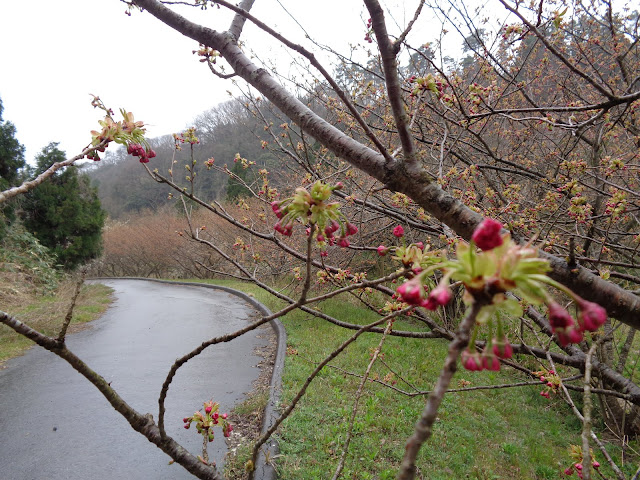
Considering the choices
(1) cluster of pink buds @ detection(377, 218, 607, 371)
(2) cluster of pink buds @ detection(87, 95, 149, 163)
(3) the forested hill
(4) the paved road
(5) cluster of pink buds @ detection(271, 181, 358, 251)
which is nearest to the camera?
(1) cluster of pink buds @ detection(377, 218, 607, 371)

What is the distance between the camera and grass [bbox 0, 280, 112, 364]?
852 centimetres

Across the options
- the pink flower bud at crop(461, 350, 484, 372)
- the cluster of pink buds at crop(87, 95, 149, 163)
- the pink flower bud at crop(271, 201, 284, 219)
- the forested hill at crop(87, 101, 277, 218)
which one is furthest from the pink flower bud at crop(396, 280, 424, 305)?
the forested hill at crop(87, 101, 277, 218)

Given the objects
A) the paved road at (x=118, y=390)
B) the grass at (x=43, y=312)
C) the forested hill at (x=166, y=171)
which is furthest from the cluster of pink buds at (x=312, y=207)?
the forested hill at (x=166, y=171)

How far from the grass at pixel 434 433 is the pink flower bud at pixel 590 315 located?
2574 mm

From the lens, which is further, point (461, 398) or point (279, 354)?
point (279, 354)

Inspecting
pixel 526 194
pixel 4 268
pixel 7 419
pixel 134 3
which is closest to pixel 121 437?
pixel 7 419

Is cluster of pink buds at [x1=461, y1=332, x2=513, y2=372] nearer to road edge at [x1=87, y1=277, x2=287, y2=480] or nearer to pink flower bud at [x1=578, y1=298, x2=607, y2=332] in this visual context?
pink flower bud at [x1=578, y1=298, x2=607, y2=332]

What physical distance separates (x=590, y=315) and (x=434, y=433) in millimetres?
5116

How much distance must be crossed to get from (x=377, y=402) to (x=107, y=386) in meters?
5.12

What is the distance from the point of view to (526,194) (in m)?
6.71

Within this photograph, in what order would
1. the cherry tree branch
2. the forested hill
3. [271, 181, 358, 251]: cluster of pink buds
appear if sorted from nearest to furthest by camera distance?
[271, 181, 358, 251]: cluster of pink buds, the cherry tree branch, the forested hill

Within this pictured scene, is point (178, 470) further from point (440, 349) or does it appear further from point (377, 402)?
point (440, 349)

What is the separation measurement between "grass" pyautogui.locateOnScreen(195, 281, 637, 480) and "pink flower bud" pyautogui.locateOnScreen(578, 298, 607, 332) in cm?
257

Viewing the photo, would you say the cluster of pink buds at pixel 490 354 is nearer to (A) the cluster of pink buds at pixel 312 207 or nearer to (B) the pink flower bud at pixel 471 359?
(B) the pink flower bud at pixel 471 359
